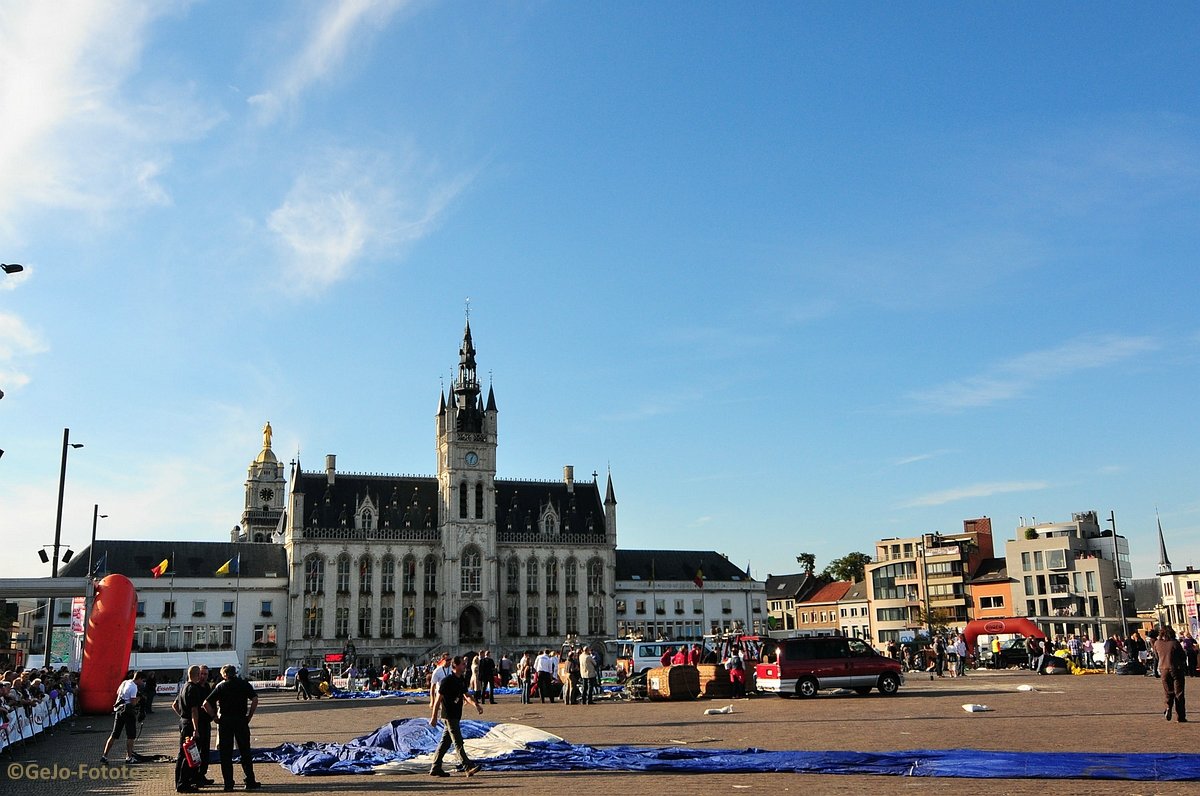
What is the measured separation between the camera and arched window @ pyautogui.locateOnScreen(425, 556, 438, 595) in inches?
3511

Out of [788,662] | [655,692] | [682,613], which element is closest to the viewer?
[788,662]

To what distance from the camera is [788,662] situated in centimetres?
3206

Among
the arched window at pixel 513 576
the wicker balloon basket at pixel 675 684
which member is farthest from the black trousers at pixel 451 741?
the arched window at pixel 513 576

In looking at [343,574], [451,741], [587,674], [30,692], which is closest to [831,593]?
[343,574]

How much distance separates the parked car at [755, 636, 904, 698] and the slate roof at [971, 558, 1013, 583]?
65.9 metres

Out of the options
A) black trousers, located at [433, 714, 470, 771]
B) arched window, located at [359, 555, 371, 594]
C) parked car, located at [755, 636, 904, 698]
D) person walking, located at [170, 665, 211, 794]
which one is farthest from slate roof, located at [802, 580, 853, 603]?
person walking, located at [170, 665, 211, 794]

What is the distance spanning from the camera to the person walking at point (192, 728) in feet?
49.1

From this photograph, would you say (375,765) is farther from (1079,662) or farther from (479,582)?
(479,582)

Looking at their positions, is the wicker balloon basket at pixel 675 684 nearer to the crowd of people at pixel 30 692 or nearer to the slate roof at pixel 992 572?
the crowd of people at pixel 30 692

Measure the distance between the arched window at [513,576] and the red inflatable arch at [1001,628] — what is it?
40703 millimetres

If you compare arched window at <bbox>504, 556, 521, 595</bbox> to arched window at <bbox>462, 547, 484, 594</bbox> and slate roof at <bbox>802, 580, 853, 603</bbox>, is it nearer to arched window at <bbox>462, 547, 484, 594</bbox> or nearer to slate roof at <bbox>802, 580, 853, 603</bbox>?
arched window at <bbox>462, 547, 484, 594</bbox>

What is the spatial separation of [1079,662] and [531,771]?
3830 centimetres

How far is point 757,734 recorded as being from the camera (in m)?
20.6

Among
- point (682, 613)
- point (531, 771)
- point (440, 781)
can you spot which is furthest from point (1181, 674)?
point (682, 613)
